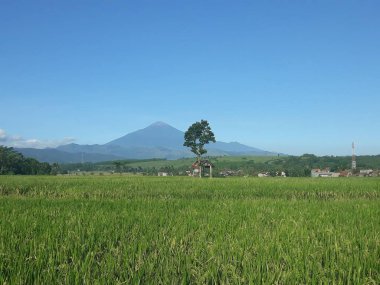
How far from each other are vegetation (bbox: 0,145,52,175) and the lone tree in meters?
33.7

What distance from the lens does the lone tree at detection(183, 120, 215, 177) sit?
71938 millimetres

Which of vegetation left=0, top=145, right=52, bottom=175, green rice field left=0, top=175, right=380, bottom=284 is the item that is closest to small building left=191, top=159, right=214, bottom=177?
vegetation left=0, top=145, right=52, bottom=175

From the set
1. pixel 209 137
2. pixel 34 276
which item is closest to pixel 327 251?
pixel 34 276

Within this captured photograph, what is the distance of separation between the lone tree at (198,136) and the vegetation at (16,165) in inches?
1327

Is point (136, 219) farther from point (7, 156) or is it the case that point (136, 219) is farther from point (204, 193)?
point (7, 156)

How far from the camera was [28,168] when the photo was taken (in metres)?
76.9

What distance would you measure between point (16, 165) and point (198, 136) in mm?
37428

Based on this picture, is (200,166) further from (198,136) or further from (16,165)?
(16,165)

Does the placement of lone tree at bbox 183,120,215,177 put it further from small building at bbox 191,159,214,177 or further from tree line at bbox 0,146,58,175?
tree line at bbox 0,146,58,175

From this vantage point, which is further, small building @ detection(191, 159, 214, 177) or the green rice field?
small building @ detection(191, 159, 214, 177)

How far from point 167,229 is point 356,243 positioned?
112 inches

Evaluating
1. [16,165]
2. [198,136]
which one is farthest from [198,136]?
[16,165]

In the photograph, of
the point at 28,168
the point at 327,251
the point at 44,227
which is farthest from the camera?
the point at 28,168

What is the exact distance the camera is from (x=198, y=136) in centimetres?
7269
